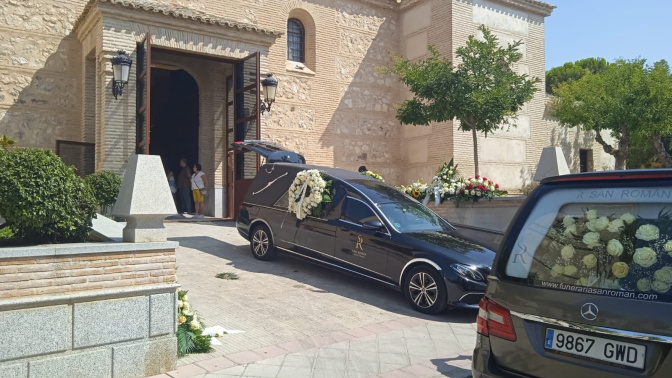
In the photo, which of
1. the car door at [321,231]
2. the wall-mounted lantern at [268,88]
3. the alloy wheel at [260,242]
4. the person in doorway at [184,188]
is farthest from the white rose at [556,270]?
the person in doorway at [184,188]

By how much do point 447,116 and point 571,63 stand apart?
1366 inches

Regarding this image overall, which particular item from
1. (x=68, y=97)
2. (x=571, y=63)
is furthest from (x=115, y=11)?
(x=571, y=63)

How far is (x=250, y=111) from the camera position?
15203 millimetres

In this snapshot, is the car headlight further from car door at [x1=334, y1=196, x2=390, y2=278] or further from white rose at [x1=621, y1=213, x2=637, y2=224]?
white rose at [x1=621, y1=213, x2=637, y2=224]

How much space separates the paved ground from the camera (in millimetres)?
5188

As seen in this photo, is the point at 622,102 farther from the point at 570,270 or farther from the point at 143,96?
the point at 570,270

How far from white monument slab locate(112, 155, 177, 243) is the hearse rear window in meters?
3.03

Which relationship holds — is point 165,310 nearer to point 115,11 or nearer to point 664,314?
point 664,314

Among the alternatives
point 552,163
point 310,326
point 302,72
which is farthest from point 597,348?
point 302,72

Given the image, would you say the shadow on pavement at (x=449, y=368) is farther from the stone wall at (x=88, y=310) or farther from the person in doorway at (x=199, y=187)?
the person in doorway at (x=199, y=187)

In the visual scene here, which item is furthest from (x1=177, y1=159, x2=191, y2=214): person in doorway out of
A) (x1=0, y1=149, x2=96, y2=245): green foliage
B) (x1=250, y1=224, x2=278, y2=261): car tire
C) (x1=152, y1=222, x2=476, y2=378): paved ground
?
(x1=0, y1=149, x2=96, y2=245): green foliage

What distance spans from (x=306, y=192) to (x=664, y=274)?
669cm

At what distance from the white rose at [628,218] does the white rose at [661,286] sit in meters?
0.36

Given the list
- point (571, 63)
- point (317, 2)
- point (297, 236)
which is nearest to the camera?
point (297, 236)
